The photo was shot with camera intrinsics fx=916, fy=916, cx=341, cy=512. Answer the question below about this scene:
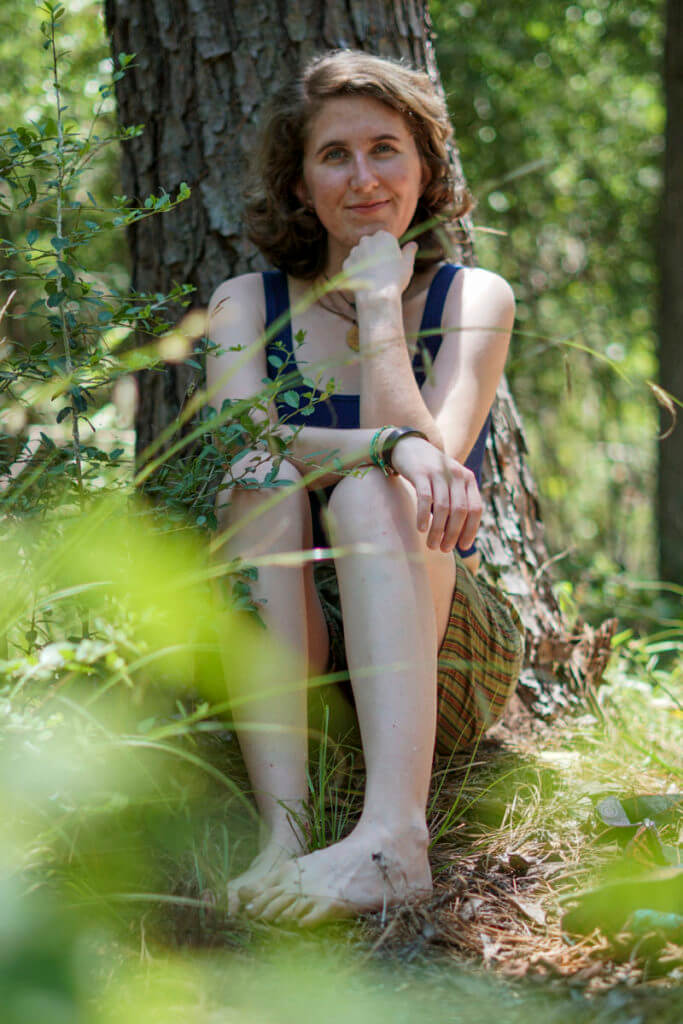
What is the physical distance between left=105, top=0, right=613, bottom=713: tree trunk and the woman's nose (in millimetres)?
483

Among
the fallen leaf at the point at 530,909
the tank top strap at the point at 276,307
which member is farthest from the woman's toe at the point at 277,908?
the tank top strap at the point at 276,307

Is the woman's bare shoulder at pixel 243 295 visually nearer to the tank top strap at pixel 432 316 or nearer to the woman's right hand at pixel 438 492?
the tank top strap at pixel 432 316

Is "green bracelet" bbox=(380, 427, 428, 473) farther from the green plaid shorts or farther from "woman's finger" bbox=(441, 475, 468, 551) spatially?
the green plaid shorts

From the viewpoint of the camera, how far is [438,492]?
146 cm

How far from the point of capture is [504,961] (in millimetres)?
1204

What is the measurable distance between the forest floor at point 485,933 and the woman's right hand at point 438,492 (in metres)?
0.42

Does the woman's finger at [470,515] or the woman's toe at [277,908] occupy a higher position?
the woman's finger at [470,515]

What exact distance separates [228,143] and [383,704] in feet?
5.17

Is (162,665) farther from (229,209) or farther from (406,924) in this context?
(229,209)

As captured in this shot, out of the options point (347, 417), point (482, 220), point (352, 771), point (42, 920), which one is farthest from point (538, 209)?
point (42, 920)

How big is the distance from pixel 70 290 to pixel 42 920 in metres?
0.90

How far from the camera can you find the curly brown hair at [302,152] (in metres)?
1.94

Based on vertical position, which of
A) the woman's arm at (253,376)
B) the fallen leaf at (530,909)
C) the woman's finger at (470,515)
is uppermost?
the woman's arm at (253,376)

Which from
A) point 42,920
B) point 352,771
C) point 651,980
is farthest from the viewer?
point 352,771
